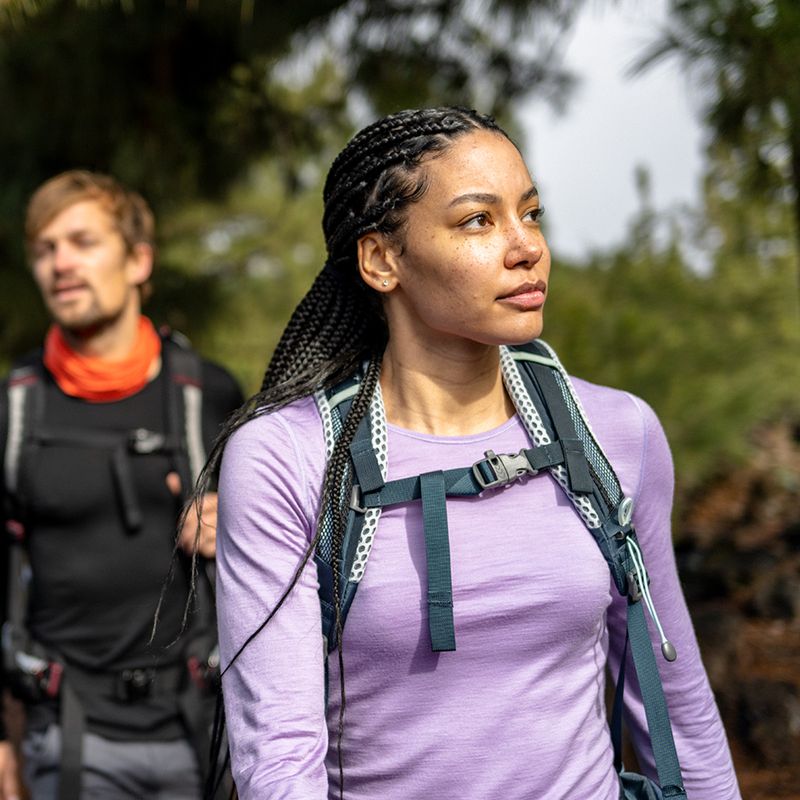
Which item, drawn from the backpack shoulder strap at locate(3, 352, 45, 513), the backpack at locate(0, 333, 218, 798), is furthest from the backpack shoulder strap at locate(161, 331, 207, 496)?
the backpack shoulder strap at locate(3, 352, 45, 513)

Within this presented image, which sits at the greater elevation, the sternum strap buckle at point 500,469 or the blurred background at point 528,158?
the blurred background at point 528,158

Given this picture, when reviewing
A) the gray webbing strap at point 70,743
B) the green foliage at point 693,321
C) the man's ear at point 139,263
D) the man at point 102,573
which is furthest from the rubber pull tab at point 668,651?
the green foliage at point 693,321

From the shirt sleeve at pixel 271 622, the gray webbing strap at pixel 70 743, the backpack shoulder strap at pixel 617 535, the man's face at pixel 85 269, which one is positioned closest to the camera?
the shirt sleeve at pixel 271 622

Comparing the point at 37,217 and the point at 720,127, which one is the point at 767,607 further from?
the point at 37,217

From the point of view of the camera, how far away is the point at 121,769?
2527 millimetres

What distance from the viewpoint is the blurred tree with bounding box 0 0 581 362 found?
4.24 metres

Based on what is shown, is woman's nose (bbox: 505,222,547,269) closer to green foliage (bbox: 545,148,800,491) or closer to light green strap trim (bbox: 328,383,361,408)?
light green strap trim (bbox: 328,383,361,408)

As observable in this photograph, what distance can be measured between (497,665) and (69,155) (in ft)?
14.3

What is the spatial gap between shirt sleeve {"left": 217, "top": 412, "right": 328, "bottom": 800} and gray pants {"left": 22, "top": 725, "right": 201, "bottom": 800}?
3.65 feet

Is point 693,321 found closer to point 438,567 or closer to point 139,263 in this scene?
point 139,263

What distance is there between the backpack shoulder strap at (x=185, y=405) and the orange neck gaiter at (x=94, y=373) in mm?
72

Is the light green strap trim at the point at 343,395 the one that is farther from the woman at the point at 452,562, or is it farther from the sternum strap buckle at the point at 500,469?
the sternum strap buckle at the point at 500,469

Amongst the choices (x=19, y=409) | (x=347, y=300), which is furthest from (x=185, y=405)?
(x=347, y=300)

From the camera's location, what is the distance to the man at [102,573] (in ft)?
8.30
